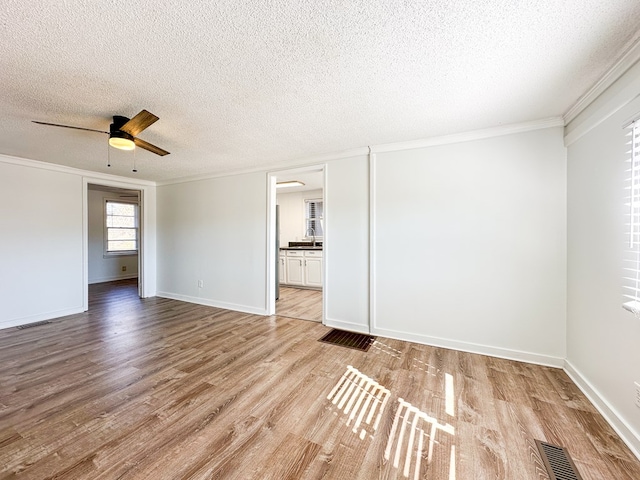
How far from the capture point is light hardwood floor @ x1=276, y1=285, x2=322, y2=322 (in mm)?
4086

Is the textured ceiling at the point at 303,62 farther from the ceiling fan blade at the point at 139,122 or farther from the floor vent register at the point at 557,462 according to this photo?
the floor vent register at the point at 557,462

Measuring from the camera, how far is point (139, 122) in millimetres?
2086

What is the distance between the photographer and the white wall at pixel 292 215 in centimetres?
706

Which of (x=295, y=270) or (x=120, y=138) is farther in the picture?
(x=295, y=270)

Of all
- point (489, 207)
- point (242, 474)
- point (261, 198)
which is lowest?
point (242, 474)

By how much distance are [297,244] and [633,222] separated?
606 cm

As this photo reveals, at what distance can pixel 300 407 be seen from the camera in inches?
73.5

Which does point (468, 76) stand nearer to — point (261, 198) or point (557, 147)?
point (557, 147)

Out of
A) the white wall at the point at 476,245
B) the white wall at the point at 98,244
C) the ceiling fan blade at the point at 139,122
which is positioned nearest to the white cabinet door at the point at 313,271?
the white wall at the point at 476,245

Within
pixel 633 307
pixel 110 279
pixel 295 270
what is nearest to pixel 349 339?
pixel 633 307

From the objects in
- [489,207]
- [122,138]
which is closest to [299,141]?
[122,138]

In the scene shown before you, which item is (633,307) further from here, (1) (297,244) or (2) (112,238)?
(2) (112,238)

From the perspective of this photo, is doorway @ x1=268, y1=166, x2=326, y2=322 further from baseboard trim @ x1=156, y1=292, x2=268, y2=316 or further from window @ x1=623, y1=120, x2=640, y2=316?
window @ x1=623, y1=120, x2=640, y2=316

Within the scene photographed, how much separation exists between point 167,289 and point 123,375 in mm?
3316
